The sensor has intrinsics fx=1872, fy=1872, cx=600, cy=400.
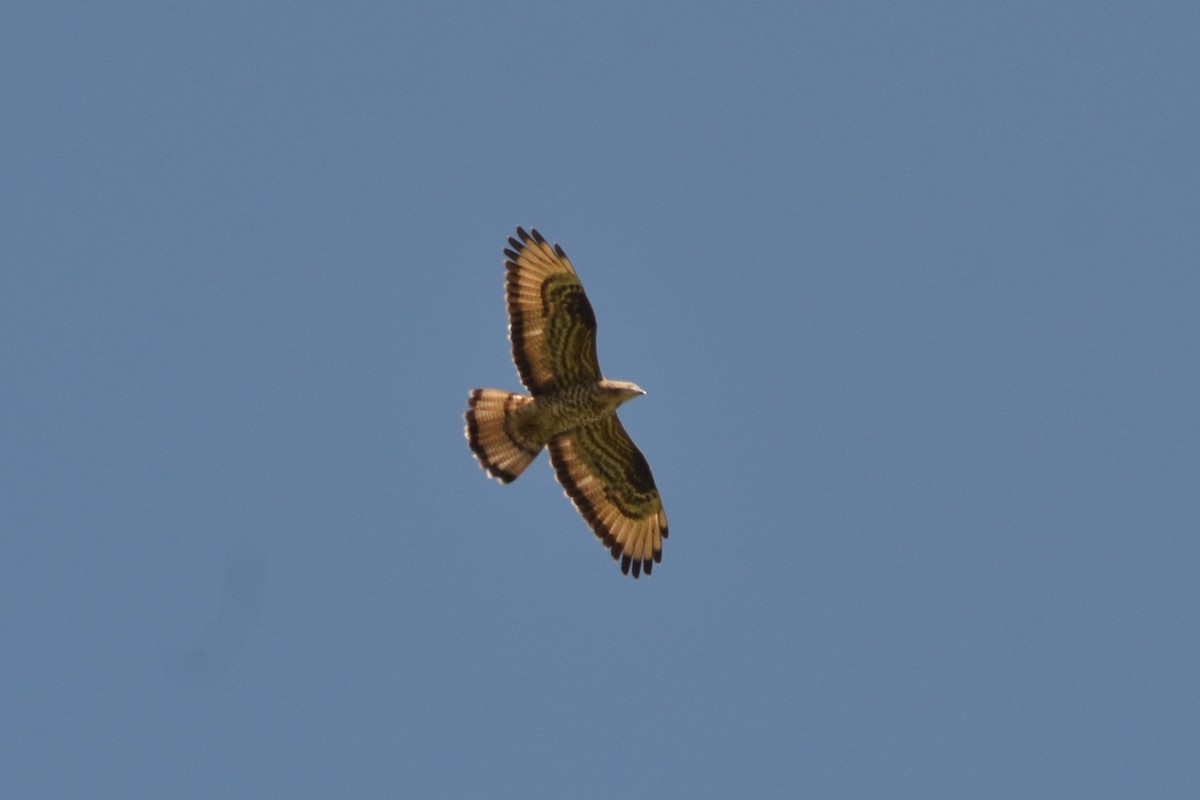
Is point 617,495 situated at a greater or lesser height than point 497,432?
greater

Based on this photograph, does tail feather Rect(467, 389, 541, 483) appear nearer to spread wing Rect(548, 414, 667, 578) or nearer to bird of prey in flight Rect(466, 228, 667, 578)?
bird of prey in flight Rect(466, 228, 667, 578)

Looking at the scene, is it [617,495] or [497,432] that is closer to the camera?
[497,432]

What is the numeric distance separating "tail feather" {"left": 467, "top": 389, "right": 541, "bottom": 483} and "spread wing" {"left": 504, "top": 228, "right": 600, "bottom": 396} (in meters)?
0.31

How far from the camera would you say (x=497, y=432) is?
62.6 feet

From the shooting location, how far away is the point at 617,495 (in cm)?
2009

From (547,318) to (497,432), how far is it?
1.27 metres

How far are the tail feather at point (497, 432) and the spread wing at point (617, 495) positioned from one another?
0.70 m

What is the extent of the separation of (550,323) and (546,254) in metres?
0.70

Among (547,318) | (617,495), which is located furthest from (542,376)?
(617,495)

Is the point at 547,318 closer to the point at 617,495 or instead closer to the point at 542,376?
the point at 542,376

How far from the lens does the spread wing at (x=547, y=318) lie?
1883 centimetres

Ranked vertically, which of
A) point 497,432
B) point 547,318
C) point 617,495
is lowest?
point 497,432

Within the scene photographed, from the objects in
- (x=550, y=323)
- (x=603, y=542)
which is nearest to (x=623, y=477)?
(x=603, y=542)

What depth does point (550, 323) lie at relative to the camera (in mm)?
18938
